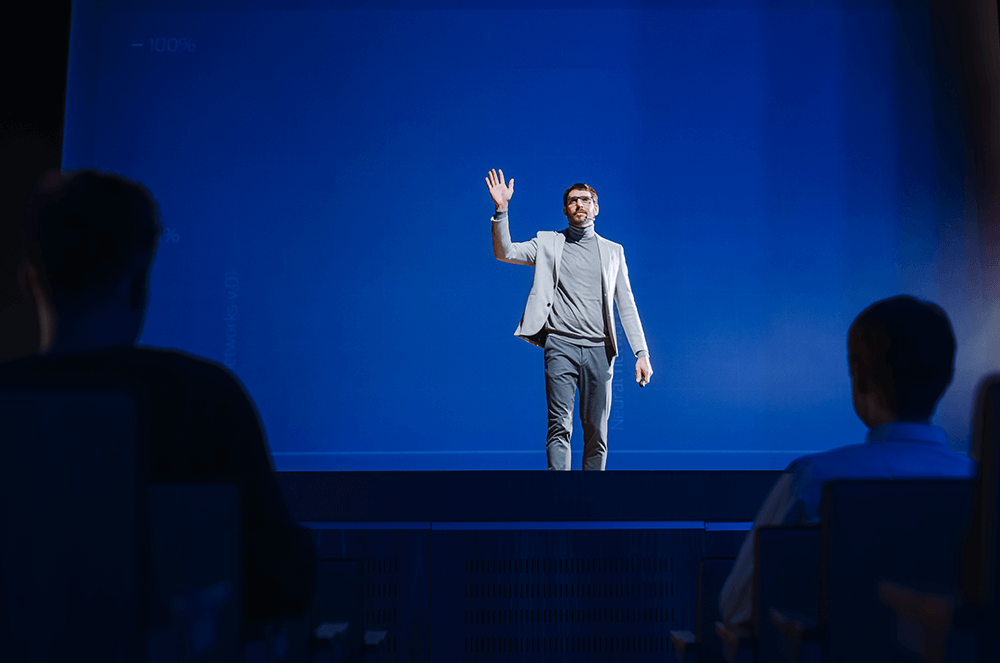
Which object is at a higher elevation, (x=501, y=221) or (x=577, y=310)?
(x=501, y=221)

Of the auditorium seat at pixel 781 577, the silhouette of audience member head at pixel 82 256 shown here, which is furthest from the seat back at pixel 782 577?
the silhouette of audience member head at pixel 82 256

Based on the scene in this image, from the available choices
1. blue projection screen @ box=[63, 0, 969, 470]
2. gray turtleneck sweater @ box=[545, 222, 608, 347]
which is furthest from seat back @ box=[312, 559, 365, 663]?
blue projection screen @ box=[63, 0, 969, 470]

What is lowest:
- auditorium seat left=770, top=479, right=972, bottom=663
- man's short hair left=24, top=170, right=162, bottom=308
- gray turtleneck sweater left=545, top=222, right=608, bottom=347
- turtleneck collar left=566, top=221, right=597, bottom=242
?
auditorium seat left=770, top=479, right=972, bottom=663

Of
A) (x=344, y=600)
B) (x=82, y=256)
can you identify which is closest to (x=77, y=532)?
(x=82, y=256)

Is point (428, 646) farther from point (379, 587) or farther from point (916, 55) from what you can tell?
point (916, 55)

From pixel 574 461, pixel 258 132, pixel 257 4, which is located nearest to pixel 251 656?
pixel 574 461

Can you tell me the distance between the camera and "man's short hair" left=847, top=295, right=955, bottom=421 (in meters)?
0.99

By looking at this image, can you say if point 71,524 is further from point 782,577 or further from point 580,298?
point 580,298

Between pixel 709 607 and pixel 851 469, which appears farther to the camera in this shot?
pixel 709 607

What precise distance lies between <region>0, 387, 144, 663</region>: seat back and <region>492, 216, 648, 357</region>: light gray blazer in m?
2.31

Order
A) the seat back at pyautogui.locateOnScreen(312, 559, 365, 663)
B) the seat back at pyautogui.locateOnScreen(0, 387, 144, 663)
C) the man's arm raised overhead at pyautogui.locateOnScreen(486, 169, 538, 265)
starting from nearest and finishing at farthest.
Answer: the seat back at pyautogui.locateOnScreen(0, 387, 144, 663) < the seat back at pyautogui.locateOnScreen(312, 559, 365, 663) < the man's arm raised overhead at pyautogui.locateOnScreen(486, 169, 538, 265)

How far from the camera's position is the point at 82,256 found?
2.63 feet

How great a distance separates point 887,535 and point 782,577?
0.16 meters

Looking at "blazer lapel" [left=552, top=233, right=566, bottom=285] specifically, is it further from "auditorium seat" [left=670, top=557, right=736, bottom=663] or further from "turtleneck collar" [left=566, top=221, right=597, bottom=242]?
"auditorium seat" [left=670, top=557, right=736, bottom=663]
